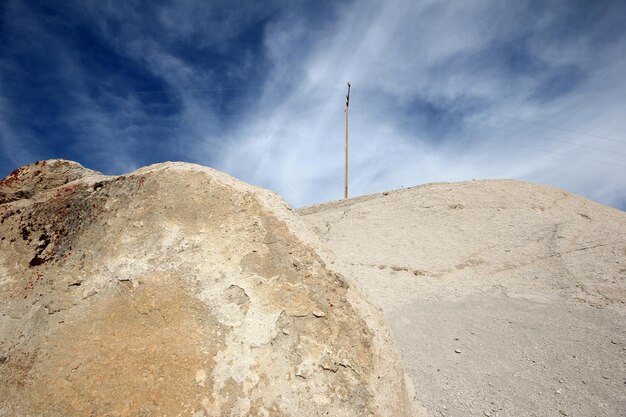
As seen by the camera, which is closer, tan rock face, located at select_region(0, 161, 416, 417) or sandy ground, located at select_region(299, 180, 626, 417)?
tan rock face, located at select_region(0, 161, 416, 417)

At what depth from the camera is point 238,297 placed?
7.48 feet

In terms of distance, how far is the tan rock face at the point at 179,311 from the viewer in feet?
6.45

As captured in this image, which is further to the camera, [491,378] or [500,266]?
[500,266]

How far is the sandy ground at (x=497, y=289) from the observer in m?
3.85

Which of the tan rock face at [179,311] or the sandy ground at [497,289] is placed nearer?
the tan rock face at [179,311]

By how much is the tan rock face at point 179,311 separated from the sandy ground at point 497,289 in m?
0.74

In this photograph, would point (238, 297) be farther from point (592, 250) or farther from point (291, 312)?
point (592, 250)

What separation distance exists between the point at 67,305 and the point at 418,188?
10780 mm

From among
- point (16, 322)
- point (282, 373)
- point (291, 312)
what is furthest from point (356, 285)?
point (16, 322)

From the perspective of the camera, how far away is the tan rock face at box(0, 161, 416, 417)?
1966 mm

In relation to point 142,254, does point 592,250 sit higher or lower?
higher

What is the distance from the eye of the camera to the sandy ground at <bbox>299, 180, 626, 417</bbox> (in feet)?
12.6

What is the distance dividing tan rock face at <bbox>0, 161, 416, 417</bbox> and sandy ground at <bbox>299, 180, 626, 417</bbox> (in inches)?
29.2

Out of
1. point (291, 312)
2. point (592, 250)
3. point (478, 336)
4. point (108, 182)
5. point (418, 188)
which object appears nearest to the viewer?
point (291, 312)
